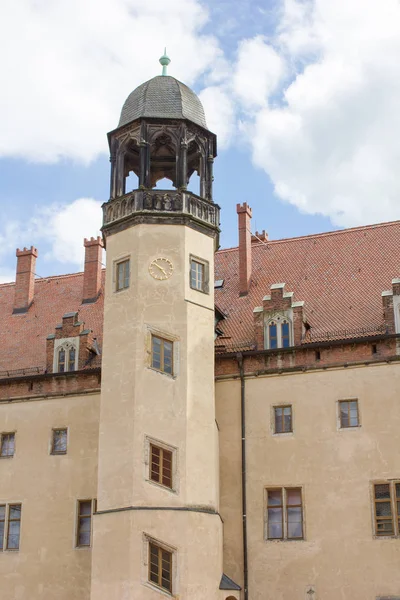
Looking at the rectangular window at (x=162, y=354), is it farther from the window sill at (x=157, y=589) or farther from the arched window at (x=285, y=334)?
the window sill at (x=157, y=589)

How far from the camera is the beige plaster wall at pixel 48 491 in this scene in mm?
30312

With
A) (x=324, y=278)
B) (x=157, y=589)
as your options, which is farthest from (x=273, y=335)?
(x=157, y=589)

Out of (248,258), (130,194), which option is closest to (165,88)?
(130,194)

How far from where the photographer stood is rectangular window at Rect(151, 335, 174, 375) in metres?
28.7

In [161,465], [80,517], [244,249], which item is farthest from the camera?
[244,249]

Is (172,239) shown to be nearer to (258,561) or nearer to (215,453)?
(215,453)

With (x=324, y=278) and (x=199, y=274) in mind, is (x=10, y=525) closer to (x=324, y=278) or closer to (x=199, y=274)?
(x=199, y=274)

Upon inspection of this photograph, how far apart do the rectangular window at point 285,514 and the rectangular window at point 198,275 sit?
699 cm

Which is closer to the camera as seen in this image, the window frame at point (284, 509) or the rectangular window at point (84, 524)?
the window frame at point (284, 509)

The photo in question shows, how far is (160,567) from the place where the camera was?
26.4 metres

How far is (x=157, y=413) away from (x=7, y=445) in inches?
302

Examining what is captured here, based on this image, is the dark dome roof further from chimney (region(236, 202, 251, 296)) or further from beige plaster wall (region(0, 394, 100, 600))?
beige plaster wall (region(0, 394, 100, 600))

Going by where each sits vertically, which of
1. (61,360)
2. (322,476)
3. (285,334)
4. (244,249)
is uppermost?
(244,249)

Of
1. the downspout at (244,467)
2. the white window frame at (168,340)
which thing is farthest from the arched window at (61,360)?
the downspout at (244,467)
